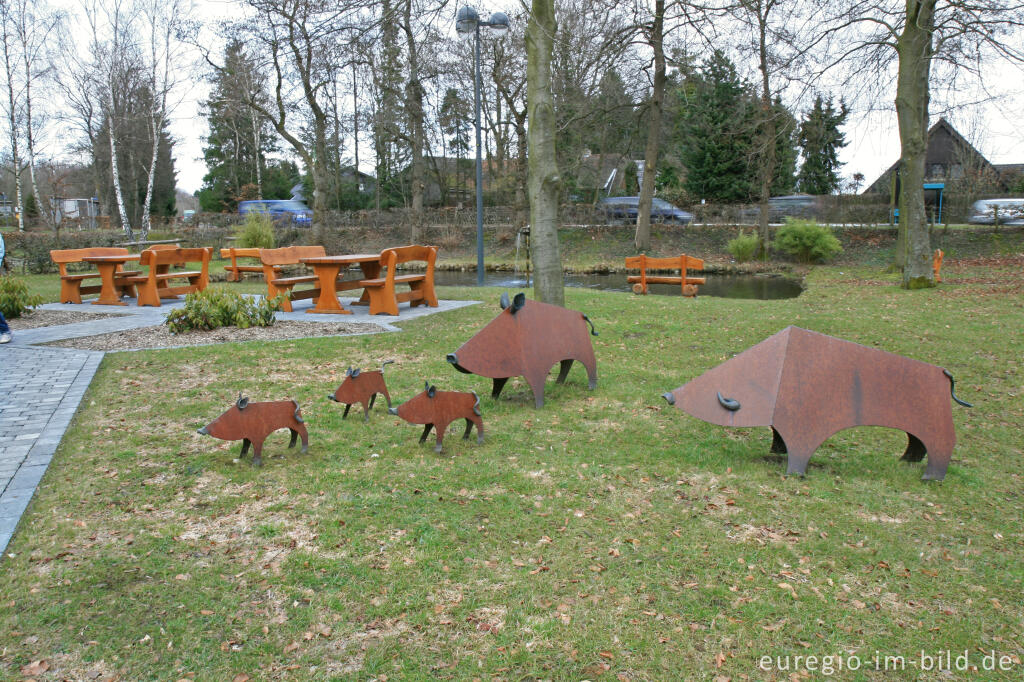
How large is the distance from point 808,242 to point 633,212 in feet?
32.8

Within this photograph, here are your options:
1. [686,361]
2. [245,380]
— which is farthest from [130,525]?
[686,361]

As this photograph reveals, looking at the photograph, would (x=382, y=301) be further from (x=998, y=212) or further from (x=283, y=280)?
(x=998, y=212)

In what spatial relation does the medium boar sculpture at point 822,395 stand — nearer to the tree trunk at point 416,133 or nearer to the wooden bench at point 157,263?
the wooden bench at point 157,263

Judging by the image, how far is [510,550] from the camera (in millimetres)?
3672

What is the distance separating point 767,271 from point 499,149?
59.0 ft

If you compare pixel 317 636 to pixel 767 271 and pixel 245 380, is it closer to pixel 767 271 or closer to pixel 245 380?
pixel 245 380

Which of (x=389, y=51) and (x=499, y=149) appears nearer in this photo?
(x=389, y=51)

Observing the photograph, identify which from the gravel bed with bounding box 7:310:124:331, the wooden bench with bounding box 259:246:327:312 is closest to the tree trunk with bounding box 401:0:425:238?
the wooden bench with bounding box 259:246:327:312

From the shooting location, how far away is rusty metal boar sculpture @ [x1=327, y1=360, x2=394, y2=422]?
18.3 feet

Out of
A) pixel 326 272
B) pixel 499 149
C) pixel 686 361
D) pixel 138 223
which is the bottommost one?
pixel 686 361

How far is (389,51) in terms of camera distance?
24.4 metres

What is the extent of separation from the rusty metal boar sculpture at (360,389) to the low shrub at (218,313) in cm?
502

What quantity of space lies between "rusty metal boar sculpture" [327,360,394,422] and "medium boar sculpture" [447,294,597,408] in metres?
0.77

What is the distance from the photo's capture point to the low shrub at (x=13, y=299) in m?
11.5
